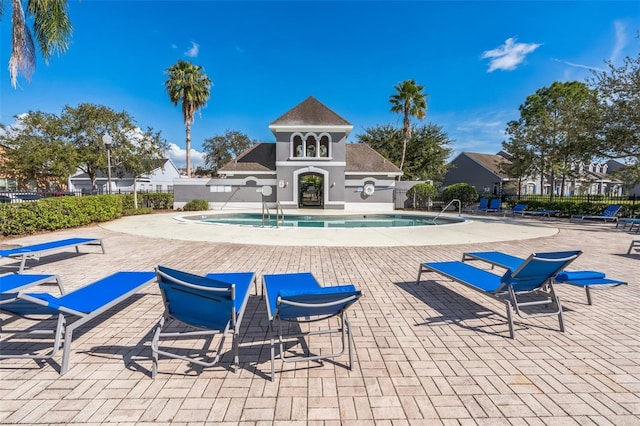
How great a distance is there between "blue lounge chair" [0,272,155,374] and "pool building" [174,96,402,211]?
20529mm

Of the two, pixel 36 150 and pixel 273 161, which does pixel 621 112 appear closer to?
pixel 273 161

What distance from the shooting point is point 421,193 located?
960 inches

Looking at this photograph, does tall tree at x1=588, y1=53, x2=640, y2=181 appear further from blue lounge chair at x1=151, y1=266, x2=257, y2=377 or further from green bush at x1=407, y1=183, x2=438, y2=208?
blue lounge chair at x1=151, y1=266, x2=257, y2=377

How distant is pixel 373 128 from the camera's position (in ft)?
133

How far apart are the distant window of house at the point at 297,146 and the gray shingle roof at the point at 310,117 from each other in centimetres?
142

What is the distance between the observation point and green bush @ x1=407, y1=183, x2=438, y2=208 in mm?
24016

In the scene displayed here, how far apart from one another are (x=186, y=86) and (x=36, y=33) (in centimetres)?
1457

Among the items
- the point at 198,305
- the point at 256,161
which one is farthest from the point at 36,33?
the point at 198,305

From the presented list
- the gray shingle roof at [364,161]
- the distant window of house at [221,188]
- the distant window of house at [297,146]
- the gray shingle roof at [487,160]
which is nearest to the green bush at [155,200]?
the distant window of house at [221,188]

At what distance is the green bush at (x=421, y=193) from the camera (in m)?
24.0

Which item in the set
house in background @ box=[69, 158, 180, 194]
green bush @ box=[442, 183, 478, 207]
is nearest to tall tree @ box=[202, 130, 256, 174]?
house in background @ box=[69, 158, 180, 194]

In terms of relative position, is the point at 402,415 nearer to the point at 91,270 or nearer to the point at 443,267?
the point at 443,267

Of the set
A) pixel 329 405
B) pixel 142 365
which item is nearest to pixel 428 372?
pixel 329 405

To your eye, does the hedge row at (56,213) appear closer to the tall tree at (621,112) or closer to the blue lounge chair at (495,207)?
the blue lounge chair at (495,207)
